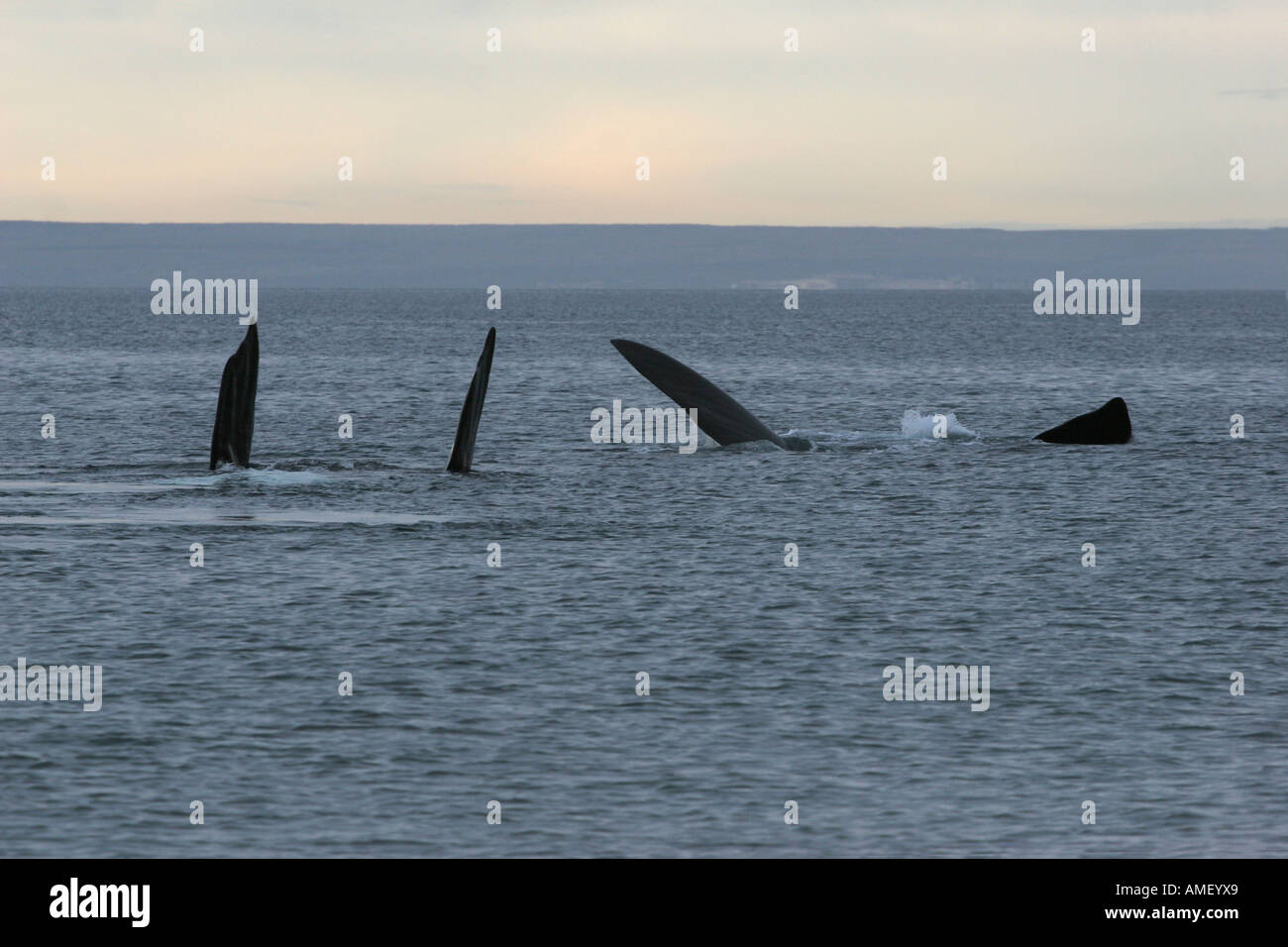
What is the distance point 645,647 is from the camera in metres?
24.8

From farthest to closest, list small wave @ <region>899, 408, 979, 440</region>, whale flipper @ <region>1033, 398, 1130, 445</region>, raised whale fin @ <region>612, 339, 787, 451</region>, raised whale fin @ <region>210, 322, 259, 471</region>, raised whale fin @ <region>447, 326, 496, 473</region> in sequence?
1. small wave @ <region>899, 408, 979, 440</region>
2. whale flipper @ <region>1033, 398, 1130, 445</region>
3. raised whale fin @ <region>612, 339, 787, 451</region>
4. raised whale fin @ <region>447, 326, 496, 473</region>
5. raised whale fin @ <region>210, 322, 259, 471</region>

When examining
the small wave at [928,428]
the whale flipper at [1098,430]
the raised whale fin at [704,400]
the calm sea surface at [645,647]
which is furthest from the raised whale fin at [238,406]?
the whale flipper at [1098,430]

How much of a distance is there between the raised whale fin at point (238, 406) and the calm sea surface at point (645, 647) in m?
0.89

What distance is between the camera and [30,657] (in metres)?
23.7

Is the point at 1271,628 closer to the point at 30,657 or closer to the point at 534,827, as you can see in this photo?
the point at 534,827

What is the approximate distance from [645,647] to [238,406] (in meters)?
24.0

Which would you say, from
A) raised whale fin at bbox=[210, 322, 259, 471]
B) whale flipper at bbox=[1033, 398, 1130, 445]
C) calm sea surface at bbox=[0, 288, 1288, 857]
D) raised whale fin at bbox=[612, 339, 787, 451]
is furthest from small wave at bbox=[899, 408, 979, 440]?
raised whale fin at bbox=[210, 322, 259, 471]

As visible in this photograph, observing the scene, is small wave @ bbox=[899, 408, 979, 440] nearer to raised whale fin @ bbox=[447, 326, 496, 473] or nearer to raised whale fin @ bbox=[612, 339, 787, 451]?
raised whale fin @ bbox=[612, 339, 787, 451]

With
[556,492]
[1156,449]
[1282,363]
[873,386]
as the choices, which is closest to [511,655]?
[556,492]

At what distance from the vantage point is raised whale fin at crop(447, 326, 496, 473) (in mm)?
44938

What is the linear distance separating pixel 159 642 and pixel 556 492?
64.8ft

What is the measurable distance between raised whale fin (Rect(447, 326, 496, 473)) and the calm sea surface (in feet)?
4.69

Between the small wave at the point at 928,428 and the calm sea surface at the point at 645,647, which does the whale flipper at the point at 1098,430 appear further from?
the small wave at the point at 928,428

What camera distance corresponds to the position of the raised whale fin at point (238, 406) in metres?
44.8
